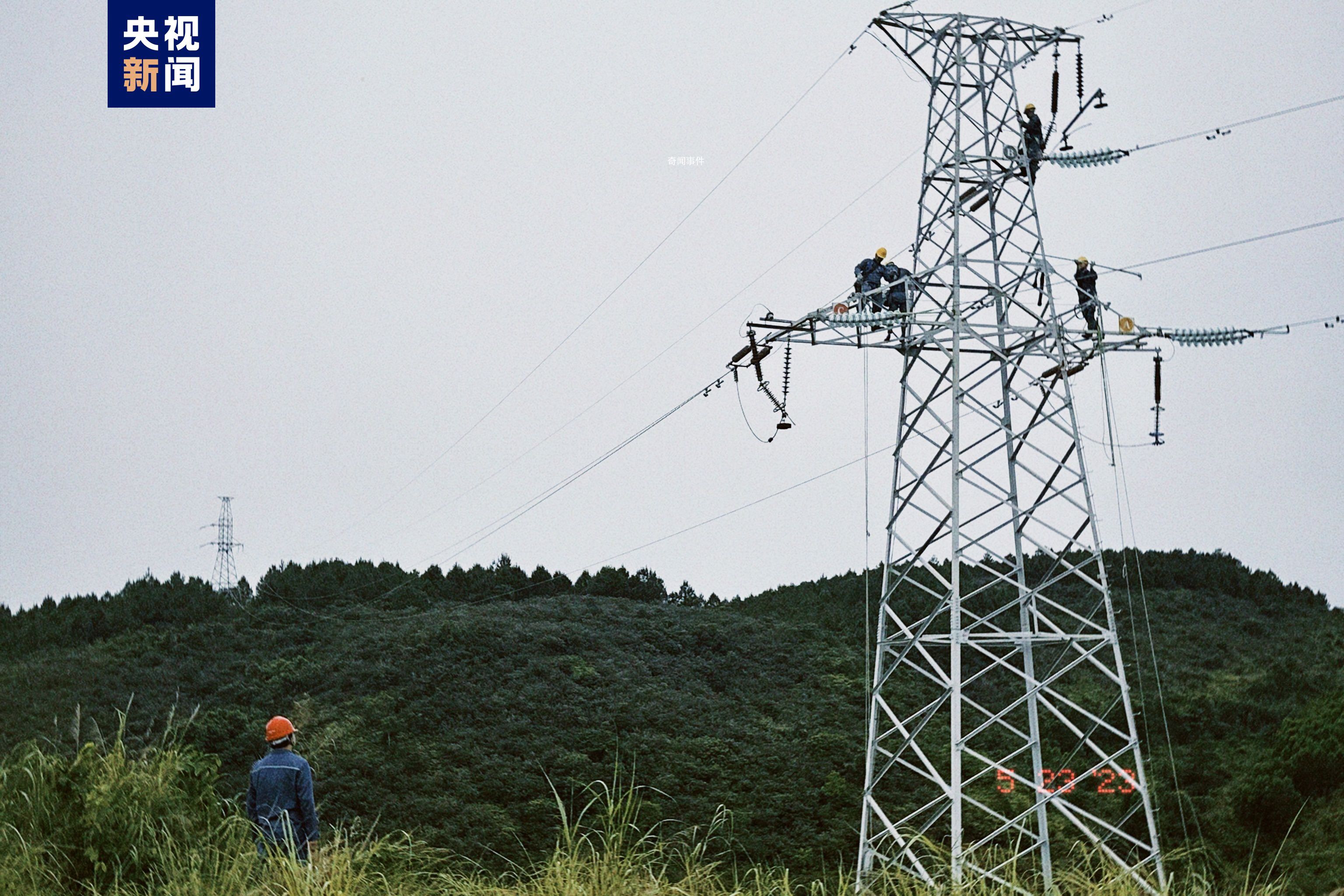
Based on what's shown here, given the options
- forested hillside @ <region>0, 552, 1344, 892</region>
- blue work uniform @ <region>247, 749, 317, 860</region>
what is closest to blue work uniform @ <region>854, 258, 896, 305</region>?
forested hillside @ <region>0, 552, 1344, 892</region>

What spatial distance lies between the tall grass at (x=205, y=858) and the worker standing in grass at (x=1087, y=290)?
24.0 ft

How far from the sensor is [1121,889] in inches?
243

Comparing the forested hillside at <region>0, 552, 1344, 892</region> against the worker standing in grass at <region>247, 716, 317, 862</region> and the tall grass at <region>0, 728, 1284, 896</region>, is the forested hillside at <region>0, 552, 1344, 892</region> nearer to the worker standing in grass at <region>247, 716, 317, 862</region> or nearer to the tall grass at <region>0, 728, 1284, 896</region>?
the tall grass at <region>0, 728, 1284, 896</region>

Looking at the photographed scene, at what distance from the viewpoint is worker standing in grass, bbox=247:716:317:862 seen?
7516mm

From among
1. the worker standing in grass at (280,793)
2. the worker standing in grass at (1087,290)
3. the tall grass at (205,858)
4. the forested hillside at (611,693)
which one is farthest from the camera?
the forested hillside at (611,693)

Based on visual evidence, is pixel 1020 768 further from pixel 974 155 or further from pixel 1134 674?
pixel 974 155

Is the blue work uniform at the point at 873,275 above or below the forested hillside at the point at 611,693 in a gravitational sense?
above

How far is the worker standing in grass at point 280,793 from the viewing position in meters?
7.52

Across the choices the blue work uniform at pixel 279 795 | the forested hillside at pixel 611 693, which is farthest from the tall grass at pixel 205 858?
the forested hillside at pixel 611 693

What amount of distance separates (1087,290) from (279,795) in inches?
393

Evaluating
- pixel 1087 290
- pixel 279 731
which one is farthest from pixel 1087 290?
pixel 279 731

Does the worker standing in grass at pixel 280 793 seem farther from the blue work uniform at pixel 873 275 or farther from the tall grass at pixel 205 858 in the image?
the blue work uniform at pixel 873 275

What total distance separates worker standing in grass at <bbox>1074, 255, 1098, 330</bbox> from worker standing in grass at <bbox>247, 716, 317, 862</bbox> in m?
9.54

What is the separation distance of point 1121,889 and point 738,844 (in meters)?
13.0
